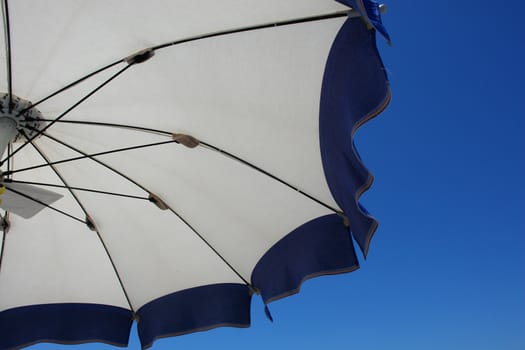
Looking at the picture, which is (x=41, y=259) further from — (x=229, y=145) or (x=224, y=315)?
(x=229, y=145)

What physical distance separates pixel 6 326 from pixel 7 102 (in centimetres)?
179

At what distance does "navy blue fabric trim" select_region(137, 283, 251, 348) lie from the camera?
2934 millimetres

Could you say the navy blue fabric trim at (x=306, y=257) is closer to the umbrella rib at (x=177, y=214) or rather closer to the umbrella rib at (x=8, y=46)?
the umbrella rib at (x=177, y=214)

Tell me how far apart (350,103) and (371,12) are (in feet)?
1.46

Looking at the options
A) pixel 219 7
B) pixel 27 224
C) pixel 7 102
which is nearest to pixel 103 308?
pixel 27 224

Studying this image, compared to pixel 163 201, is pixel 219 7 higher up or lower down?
higher up

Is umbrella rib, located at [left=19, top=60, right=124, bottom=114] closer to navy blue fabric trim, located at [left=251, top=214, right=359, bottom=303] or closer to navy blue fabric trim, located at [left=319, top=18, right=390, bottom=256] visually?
navy blue fabric trim, located at [left=319, top=18, right=390, bottom=256]

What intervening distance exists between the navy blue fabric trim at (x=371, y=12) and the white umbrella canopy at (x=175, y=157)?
17 millimetres

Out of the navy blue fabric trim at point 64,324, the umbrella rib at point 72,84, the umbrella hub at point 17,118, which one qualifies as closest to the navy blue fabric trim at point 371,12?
the umbrella rib at point 72,84

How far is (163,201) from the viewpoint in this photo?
2672 mm

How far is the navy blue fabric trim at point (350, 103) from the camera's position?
1.82m

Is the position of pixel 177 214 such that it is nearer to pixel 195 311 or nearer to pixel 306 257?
pixel 195 311

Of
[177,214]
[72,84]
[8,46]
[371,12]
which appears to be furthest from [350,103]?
[8,46]

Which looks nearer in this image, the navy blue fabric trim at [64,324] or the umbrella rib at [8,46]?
the umbrella rib at [8,46]
